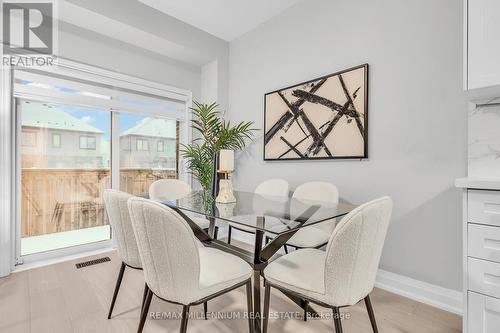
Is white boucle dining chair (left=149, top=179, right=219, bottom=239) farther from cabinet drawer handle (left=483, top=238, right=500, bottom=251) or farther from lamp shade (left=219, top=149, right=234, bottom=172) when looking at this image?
cabinet drawer handle (left=483, top=238, right=500, bottom=251)

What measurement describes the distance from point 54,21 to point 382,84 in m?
3.41

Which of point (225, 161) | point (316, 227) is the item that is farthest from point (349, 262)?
point (225, 161)

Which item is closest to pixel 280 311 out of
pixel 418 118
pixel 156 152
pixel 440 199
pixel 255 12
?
pixel 440 199

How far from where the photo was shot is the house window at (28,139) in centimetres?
265

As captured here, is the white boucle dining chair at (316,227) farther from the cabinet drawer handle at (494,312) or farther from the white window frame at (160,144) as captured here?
the white window frame at (160,144)

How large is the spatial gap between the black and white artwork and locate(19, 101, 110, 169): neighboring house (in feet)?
7.13

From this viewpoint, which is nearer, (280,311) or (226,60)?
(280,311)

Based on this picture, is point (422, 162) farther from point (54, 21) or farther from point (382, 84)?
point (54, 21)

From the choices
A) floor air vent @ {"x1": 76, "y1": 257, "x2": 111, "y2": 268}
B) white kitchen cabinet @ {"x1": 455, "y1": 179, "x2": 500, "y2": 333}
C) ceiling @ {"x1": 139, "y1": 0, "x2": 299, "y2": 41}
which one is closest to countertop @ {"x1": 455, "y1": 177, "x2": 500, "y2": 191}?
white kitchen cabinet @ {"x1": 455, "y1": 179, "x2": 500, "y2": 333}

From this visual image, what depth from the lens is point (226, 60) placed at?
3742 millimetres

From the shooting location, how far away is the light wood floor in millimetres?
1618

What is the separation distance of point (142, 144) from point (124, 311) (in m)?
2.25

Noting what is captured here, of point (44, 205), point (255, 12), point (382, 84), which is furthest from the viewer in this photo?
point (255, 12)

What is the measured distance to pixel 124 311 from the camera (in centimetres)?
179
